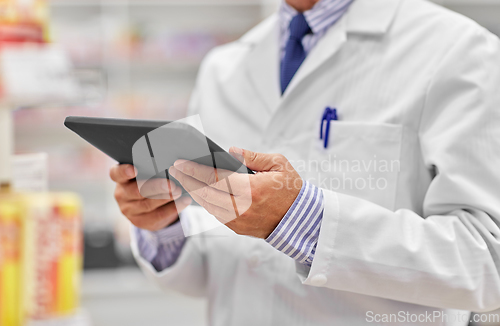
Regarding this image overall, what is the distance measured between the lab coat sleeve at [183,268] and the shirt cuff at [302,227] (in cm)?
42

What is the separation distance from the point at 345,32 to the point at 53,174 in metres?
2.82

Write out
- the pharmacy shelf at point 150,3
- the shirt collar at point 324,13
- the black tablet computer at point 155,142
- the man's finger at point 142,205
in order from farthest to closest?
the pharmacy shelf at point 150,3
the shirt collar at point 324,13
the man's finger at point 142,205
the black tablet computer at point 155,142

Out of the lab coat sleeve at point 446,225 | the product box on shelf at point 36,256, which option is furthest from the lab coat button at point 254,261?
the product box on shelf at point 36,256

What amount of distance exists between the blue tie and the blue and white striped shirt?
0.01 m

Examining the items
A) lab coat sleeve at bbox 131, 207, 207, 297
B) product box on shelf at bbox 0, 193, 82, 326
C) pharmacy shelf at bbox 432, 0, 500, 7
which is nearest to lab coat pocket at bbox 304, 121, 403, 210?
lab coat sleeve at bbox 131, 207, 207, 297

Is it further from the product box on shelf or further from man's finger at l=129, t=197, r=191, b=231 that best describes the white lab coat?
the product box on shelf

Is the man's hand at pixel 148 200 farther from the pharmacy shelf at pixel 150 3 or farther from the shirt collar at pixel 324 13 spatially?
the pharmacy shelf at pixel 150 3

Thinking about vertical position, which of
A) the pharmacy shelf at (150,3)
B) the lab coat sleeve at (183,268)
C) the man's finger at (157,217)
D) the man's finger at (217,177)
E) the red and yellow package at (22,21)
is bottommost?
the lab coat sleeve at (183,268)

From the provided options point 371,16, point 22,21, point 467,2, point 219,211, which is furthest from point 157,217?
point 467,2

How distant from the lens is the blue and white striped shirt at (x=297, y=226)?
2.42 ft

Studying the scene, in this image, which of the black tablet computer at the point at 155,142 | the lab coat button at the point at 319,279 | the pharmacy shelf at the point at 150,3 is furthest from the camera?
the pharmacy shelf at the point at 150,3

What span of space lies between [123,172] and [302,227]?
34 centimetres

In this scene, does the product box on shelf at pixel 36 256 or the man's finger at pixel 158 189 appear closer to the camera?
the man's finger at pixel 158 189

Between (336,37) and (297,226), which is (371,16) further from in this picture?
(297,226)
